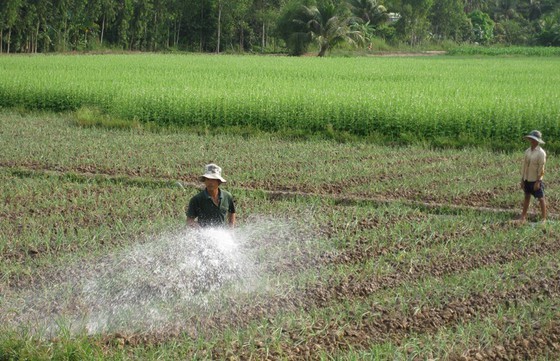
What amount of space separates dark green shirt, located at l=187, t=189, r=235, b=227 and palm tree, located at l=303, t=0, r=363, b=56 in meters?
36.8

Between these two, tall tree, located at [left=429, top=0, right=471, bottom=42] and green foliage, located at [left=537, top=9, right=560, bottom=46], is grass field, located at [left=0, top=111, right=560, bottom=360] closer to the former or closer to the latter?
tall tree, located at [left=429, top=0, right=471, bottom=42]

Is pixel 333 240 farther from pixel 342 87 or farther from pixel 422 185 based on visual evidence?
pixel 342 87

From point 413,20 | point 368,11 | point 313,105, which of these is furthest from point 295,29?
point 313,105

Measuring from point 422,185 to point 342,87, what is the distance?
952cm

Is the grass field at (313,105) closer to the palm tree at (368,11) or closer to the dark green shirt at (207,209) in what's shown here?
the dark green shirt at (207,209)

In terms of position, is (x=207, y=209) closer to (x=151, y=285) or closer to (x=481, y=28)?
(x=151, y=285)

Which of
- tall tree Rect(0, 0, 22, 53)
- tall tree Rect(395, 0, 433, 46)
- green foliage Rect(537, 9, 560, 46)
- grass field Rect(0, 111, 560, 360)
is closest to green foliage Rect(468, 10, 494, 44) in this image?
green foliage Rect(537, 9, 560, 46)

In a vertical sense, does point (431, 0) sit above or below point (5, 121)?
above

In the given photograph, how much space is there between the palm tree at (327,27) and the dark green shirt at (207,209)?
36.8 m

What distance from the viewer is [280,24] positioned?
1766 inches

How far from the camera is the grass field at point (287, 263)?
16.5 ft

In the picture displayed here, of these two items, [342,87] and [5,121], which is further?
[342,87]

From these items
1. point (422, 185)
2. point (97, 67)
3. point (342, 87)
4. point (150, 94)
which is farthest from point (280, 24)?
point (422, 185)

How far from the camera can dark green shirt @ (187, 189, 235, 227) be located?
20.0ft
